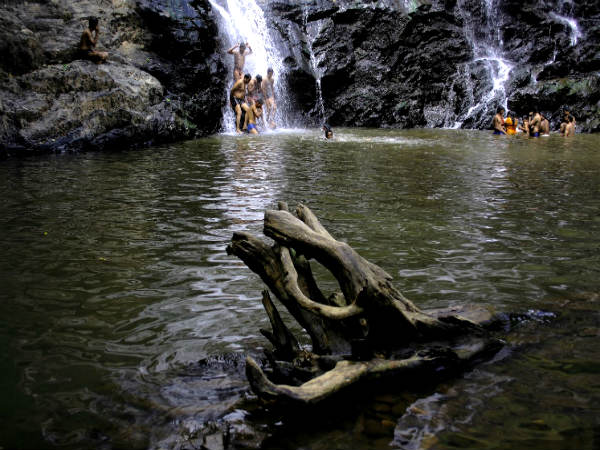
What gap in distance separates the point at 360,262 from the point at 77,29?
15692mm

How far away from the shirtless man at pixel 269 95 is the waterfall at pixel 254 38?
651mm

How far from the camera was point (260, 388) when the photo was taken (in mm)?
2053

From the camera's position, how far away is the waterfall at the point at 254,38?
2038 cm

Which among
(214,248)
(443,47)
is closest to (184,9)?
(443,47)

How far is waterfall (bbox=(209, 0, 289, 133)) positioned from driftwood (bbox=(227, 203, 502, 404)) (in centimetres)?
1852

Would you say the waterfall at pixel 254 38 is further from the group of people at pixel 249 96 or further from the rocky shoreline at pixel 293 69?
the group of people at pixel 249 96

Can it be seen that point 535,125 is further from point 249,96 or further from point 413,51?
point 249,96

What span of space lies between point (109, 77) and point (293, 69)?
9.27 m

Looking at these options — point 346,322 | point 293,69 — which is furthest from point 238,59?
point 346,322

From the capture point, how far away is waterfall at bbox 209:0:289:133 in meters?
20.4

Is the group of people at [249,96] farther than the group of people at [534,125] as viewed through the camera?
Yes

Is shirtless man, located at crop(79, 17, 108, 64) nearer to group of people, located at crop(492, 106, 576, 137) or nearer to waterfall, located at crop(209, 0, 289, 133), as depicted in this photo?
waterfall, located at crop(209, 0, 289, 133)

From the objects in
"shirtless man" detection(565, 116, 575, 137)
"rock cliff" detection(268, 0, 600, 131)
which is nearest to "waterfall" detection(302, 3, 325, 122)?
"rock cliff" detection(268, 0, 600, 131)

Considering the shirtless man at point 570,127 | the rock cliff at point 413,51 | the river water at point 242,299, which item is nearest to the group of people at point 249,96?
the rock cliff at point 413,51
